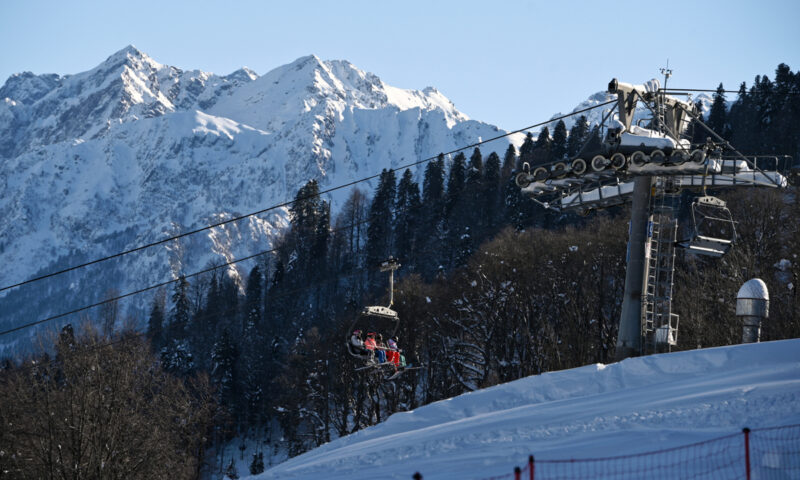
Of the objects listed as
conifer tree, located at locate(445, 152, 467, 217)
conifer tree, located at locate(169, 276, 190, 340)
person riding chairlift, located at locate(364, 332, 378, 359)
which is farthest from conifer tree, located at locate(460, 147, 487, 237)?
person riding chairlift, located at locate(364, 332, 378, 359)

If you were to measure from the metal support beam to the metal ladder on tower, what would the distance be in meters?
0.19

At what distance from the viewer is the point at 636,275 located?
31.5 m

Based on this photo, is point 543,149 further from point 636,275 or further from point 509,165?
point 636,275

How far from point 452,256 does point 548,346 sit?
51123 millimetres

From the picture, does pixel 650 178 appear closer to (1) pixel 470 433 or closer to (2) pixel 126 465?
(1) pixel 470 433

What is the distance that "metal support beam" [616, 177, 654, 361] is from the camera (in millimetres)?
31141

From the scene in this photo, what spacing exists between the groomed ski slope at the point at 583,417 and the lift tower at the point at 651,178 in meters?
4.57

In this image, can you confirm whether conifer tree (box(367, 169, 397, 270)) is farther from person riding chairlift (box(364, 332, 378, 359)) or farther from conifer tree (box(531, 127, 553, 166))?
person riding chairlift (box(364, 332, 378, 359))

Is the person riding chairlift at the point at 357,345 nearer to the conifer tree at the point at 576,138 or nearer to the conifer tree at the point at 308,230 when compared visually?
the conifer tree at the point at 576,138

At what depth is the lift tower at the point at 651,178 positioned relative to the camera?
98.0 feet

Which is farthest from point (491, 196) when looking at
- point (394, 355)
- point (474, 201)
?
point (394, 355)

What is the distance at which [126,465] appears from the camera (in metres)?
41.8

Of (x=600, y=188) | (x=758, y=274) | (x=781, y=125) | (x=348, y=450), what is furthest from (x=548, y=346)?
(x=781, y=125)

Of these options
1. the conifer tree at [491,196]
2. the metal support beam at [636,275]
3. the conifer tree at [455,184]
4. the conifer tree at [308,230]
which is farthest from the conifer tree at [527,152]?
the metal support beam at [636,275]
